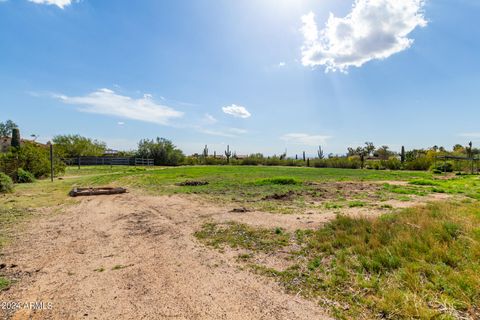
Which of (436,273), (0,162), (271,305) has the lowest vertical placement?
(271,305)

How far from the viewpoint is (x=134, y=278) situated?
11.1 ft

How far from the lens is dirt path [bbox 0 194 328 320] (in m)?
2.69

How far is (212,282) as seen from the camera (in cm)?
327

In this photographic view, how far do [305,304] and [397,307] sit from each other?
86cm

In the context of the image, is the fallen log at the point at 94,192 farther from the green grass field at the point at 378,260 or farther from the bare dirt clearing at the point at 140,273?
the bare dirt clearing at the point at 140,273

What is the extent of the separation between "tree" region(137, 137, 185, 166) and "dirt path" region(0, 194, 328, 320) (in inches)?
1264

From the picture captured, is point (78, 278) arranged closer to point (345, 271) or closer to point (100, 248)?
point (100, 248)

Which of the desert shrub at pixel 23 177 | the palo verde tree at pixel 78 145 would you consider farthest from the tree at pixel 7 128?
the desert shrub at pixel 23 177

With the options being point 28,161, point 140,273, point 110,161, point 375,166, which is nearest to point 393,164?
point 375,166

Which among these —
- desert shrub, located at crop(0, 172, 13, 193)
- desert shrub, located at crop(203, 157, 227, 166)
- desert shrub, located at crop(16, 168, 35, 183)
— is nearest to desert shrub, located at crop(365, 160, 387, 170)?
desert shrub, located at crop(203, 157, 227, 166)

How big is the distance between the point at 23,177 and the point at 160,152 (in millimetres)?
23314

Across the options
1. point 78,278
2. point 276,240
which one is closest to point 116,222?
point 78,278

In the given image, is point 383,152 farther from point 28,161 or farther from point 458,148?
point 28,161

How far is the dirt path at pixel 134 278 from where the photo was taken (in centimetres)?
269
